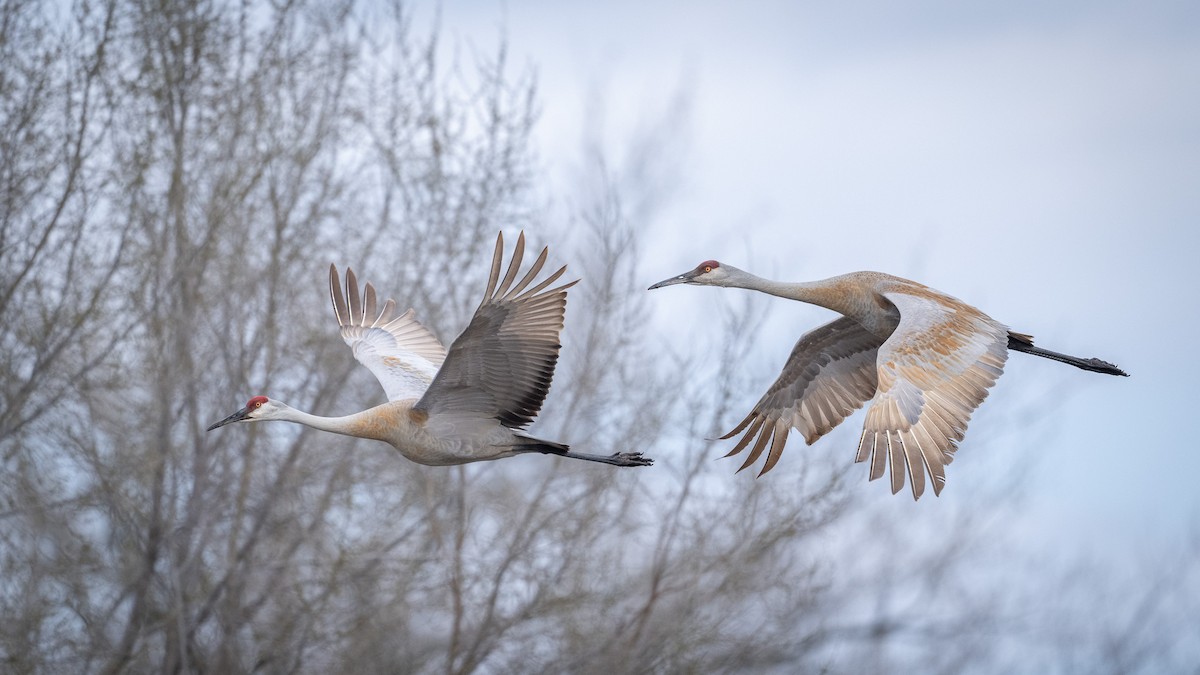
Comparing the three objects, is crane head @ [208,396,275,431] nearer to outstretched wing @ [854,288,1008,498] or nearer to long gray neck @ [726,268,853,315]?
long gray neck @ [726,268,853,315]

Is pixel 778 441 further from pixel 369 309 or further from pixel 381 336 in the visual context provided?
pixel 369 309

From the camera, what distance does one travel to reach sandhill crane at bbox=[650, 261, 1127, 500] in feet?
26.4

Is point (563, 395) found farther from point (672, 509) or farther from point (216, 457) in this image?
point (216, 457)

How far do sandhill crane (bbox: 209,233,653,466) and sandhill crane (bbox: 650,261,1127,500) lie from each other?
1.11m

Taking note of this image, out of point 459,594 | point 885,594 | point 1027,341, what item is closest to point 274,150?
point 459,594

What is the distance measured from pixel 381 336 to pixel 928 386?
13.2 ft

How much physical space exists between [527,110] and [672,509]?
475 cm

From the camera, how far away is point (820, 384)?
10094 millimetres

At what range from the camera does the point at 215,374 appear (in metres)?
18.2

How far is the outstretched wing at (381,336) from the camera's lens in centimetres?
1047

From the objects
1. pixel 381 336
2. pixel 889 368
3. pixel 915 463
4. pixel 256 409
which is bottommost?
pixel 915 463

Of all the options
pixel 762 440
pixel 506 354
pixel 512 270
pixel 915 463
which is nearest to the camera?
pixel 915 463

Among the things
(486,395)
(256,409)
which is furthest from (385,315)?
(486,395)

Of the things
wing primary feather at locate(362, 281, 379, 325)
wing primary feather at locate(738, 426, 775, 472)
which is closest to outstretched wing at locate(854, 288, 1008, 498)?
wing primary feather at locate(738, 426, 775, 472)
